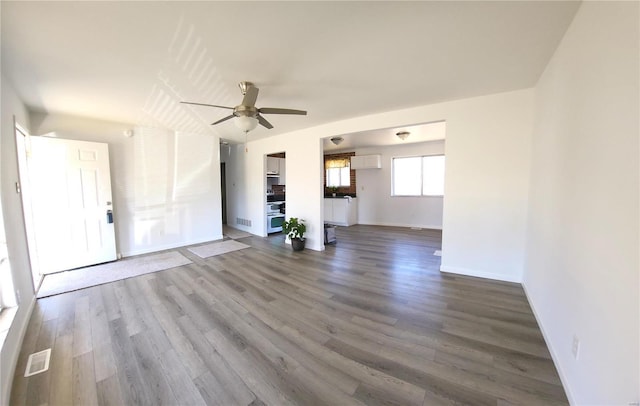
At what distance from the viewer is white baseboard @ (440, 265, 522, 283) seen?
9.73 ft

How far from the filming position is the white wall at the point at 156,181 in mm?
3920

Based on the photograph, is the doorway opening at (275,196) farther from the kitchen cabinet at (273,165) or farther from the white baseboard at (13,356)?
the white baseboard at (13,356)

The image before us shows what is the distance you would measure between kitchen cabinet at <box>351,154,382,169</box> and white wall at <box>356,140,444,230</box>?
A: 0.66ft

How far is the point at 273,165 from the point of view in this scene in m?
7.00

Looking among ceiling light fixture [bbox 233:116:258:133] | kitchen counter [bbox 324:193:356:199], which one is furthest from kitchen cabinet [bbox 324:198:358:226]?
ceiling light fixture [bbox 233:116:258:133]

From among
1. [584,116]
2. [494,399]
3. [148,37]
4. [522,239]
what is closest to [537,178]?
[522,239]

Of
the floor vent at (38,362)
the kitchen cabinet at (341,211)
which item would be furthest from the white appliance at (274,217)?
the floor vent at (38,362)

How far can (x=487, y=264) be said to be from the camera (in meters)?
3.08

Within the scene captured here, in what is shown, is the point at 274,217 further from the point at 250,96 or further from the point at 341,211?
the point at 250,96

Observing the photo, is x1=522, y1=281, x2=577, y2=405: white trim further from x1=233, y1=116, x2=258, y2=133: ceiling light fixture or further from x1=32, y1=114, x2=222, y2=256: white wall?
x1=32, y1=114, x2=222, y2=256: white wall

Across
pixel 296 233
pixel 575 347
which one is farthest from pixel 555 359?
pixel 296 233

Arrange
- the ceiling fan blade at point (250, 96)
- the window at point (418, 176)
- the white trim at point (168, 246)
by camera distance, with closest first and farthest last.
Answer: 1. the ceiling fan blade at point (250, 96)
2. the white trim at point (168, 246)
3. the window at point (418, 176)

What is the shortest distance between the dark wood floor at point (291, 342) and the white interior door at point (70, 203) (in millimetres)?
1245

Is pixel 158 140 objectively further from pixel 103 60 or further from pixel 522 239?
pixel 522 239
